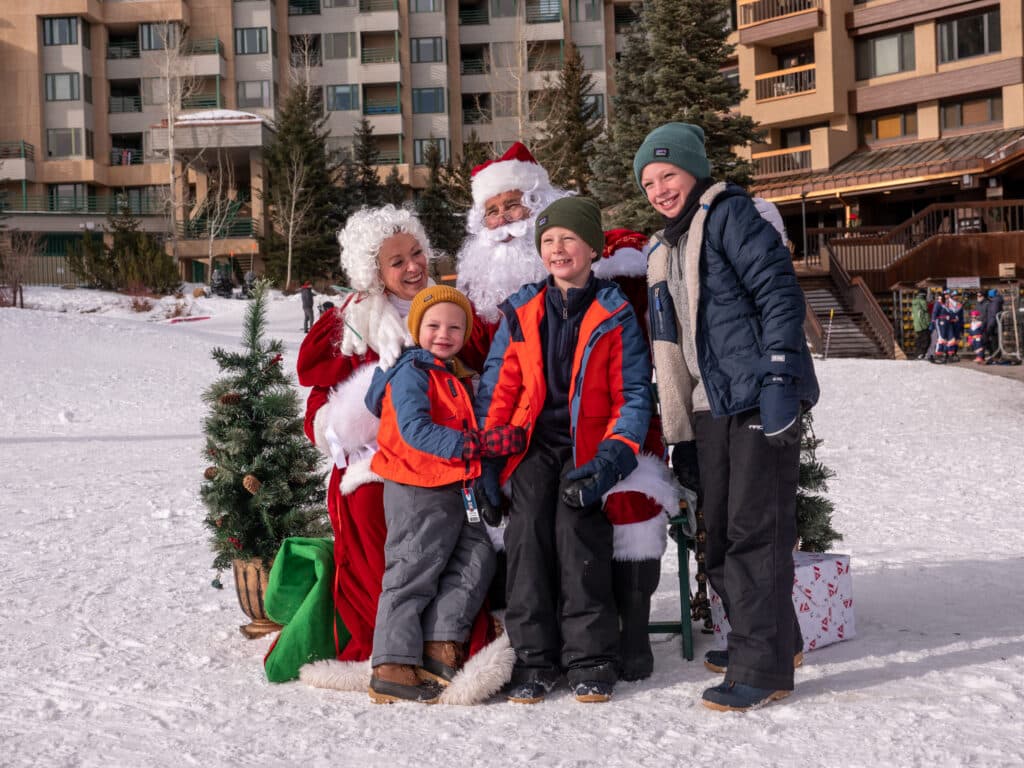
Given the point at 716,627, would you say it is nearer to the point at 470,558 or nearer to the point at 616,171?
the point at 470,558

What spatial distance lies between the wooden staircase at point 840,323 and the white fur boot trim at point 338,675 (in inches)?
788

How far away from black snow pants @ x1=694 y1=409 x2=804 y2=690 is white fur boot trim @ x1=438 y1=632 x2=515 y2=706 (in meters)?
0.80

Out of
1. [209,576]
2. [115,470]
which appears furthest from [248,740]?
[115,470]

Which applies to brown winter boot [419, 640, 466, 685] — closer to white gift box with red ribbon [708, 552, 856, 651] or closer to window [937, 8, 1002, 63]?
white gift box with red ribbon [708, 552, 856, 651]

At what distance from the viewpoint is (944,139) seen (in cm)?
3406

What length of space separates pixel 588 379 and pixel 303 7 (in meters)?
52.2

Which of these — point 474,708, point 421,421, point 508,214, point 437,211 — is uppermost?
point 437,211

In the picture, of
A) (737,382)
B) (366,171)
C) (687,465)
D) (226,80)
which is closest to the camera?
(737,382)

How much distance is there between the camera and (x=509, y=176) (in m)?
4.71

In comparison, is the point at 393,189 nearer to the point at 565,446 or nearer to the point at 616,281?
the point at 616,281

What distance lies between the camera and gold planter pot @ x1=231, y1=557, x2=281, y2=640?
4.65m

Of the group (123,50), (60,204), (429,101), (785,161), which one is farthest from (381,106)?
(785,161)

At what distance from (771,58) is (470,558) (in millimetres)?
38073

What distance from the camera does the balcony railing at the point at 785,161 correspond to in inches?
1409
